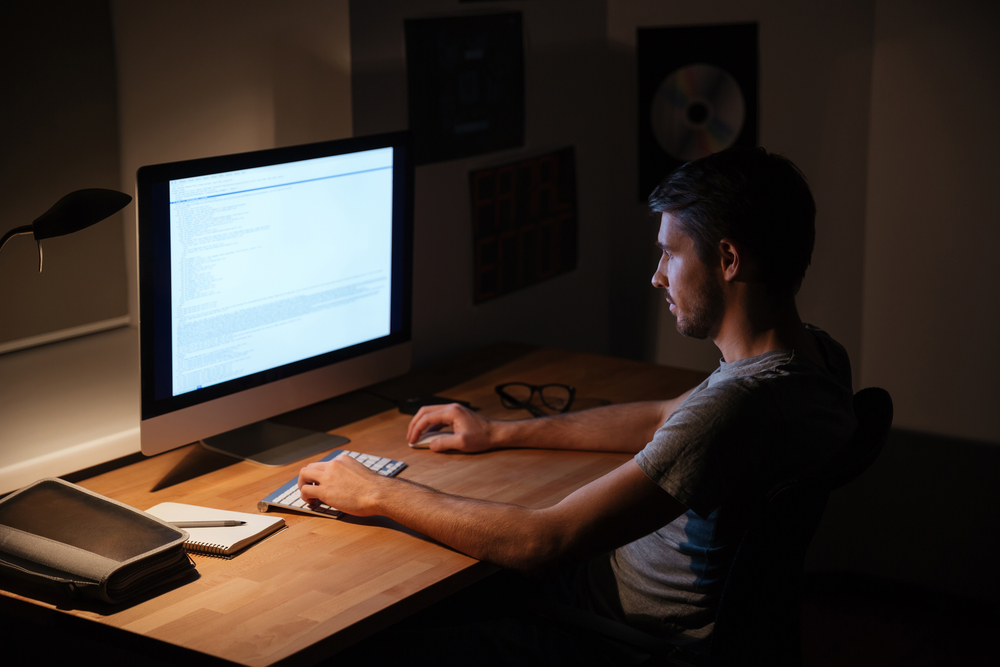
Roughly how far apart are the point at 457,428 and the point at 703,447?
2.11ft

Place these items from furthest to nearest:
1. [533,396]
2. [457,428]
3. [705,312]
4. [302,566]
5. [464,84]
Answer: [464,84] → [533,396] → [457,428] → [705,312] → [302,566]

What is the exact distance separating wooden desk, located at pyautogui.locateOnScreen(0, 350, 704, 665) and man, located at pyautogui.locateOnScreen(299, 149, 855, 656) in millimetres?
66

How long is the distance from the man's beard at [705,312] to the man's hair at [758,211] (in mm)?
45

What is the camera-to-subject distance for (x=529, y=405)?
200cm

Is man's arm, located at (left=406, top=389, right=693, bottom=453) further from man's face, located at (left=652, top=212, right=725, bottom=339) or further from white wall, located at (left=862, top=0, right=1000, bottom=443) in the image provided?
white wall, located at (left=862, top=0, right=1000, bottom=443)

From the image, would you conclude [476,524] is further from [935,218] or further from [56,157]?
[935,218]

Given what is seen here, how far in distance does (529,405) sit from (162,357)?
31.6 inches

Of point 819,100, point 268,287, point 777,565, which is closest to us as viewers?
point 777,565

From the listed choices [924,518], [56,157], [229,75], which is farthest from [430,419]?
[924,518]

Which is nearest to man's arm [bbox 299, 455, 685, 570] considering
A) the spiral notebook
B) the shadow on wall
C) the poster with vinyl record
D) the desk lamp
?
the spiral notebook

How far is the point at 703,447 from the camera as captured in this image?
1244mm

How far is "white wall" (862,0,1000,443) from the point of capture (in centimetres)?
251

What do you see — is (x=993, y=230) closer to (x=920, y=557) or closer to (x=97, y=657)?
(x=920, y=557)

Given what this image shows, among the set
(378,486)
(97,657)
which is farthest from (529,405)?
(97,657)
